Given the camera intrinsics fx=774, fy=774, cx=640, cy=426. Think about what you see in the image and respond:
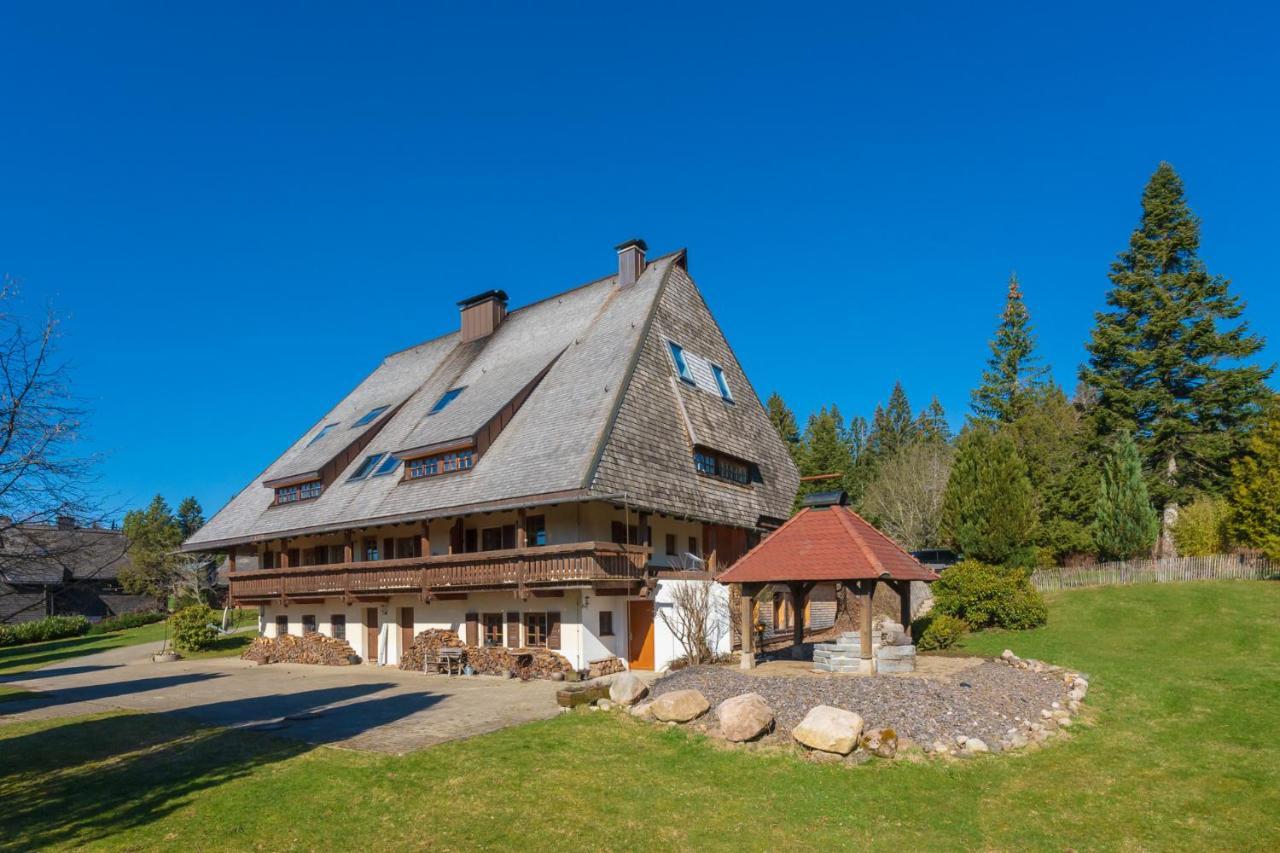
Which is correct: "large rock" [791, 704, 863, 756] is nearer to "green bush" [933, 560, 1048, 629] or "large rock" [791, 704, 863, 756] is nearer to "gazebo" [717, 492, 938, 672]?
"gazebo" [717, 492, 938, 672]

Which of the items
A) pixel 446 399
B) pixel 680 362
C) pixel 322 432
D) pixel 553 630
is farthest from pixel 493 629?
pixel 322 432

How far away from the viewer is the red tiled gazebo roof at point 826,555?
1745cm

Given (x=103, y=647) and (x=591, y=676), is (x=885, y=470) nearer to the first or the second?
(x=591, y=676)

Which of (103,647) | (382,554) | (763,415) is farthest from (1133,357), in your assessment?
(103,647)

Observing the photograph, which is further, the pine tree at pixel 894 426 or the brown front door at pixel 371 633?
the pine tree at pixel 894 426

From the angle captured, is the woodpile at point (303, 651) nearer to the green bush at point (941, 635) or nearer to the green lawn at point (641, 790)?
the green lawn at point (641, 790)

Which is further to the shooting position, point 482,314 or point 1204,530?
point 482,314

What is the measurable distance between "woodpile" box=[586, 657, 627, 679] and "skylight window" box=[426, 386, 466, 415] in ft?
43.7

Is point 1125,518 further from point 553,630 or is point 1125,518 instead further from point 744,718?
point 744,718

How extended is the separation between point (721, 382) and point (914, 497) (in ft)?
72.8

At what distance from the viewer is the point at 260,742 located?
14.6 m

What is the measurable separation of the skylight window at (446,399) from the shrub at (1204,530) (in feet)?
103

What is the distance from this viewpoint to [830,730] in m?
13.0

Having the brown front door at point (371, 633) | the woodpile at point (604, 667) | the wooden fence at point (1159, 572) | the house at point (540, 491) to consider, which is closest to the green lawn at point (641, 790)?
the woodpile at point (604, 667)
